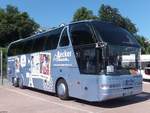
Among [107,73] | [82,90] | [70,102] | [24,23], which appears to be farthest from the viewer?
[24,23]

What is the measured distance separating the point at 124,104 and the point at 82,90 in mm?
1727

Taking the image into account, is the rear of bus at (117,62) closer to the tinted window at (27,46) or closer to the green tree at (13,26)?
the tinted window at (27,46)

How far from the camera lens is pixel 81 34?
13.5 metres

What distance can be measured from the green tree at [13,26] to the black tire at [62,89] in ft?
127

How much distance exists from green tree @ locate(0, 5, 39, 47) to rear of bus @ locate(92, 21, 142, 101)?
4064 centimetres

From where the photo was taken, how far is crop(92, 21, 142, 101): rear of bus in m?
12.1

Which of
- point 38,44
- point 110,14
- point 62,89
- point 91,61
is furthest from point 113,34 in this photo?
point 110,14

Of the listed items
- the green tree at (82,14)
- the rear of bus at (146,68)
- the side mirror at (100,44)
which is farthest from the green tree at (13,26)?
the side mirror at (100,44)

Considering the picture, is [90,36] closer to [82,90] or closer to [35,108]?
[82,90]

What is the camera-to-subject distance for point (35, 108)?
41.7ft

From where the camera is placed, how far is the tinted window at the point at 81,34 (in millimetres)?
12922

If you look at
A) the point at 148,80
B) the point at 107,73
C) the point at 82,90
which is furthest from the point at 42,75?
the point at 148,80

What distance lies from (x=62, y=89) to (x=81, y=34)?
280cm

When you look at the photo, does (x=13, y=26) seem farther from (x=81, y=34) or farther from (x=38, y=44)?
(x=81, y=34)
